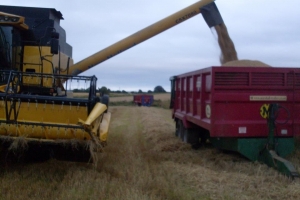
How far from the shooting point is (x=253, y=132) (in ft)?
25.1

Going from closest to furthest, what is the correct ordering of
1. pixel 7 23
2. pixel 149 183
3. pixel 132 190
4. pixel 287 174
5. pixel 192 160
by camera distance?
pixel 132 190 → pixel 149 183 → pixel 287 174 → pixel 7 23 → pixel 192 160

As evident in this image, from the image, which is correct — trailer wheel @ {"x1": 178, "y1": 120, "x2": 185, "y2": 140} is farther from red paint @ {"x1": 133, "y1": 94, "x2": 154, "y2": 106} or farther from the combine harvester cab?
red paint @ {"x1": 133, "y1": 94, "x2": 154, "y2": 106}

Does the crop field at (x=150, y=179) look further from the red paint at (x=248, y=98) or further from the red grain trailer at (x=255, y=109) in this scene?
the red paint at (x=248, y=98)

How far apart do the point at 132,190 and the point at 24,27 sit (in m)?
3.69

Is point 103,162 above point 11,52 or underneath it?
underneath

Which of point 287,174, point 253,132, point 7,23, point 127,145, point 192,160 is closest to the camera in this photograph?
point 287,174

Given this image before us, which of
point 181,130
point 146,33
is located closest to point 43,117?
point 181,130

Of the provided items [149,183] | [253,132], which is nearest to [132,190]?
[149,183]

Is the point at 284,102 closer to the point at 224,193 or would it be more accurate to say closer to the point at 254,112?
the point at 254,112

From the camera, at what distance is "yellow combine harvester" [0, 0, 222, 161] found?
609 cm

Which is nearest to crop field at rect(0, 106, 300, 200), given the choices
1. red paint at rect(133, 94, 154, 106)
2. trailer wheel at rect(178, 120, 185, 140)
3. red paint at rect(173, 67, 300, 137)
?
red paint at rect(173, 67, 300, 137)

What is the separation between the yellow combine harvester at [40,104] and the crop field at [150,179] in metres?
0.40

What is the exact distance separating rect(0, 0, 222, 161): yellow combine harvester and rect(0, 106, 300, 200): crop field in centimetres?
40

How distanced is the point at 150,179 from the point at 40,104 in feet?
6.38
